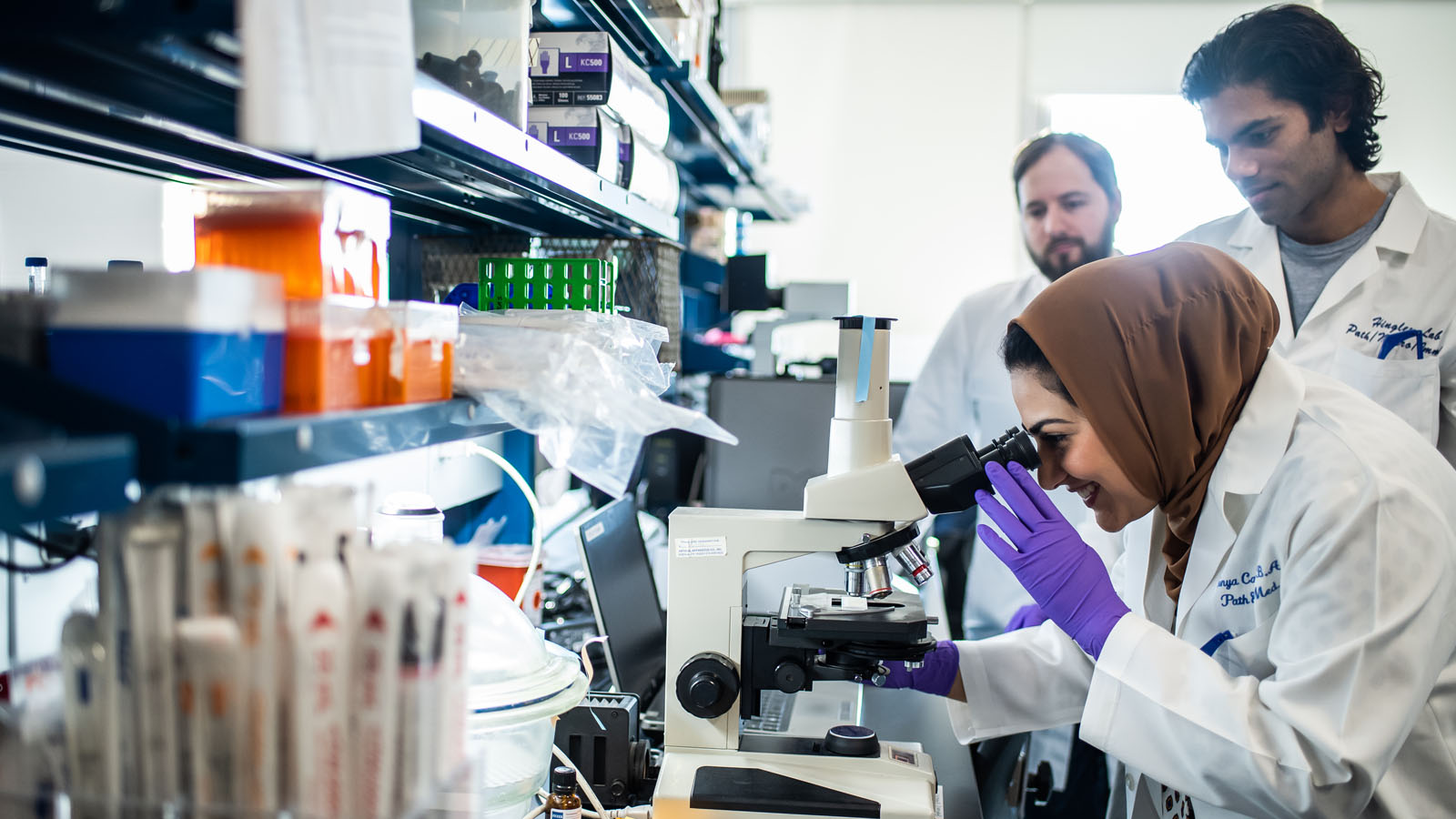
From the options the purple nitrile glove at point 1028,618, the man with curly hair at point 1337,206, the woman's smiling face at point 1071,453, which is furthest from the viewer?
the man with curly hair at point 1337,206

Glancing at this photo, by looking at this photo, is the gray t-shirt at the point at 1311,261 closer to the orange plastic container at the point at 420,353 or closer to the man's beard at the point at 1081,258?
the man's beard at the point at 1081,258

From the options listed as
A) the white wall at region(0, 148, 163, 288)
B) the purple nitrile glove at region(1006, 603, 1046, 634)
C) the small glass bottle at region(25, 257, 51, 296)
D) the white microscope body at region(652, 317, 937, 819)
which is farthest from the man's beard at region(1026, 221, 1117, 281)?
the small glass bottle at region(25, 257, 51, 296)

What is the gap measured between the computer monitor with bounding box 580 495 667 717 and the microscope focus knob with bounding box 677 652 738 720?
0.28 metres

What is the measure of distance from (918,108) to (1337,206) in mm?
3368

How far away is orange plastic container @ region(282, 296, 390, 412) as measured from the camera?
72 centimetres

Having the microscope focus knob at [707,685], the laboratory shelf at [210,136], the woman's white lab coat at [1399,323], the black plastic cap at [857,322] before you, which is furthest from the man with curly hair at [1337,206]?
the microscope focus knob at [707,685]

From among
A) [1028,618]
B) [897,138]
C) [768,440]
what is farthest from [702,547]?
[897,138]

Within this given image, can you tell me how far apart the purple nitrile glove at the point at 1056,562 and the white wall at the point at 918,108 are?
12.2 feet

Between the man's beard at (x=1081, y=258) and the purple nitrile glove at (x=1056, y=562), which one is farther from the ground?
the man's beard at (x=1081, y=258)

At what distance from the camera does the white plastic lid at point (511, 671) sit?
1.04 m

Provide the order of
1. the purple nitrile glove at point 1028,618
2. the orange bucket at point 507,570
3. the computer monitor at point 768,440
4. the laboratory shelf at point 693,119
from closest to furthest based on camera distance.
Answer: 1. the laboratory shelf at point 693,119
2. the orange bucket at point 507,570
3. the purple nitrile glove at point 1028,618
4. the computer monitor at point 768,440

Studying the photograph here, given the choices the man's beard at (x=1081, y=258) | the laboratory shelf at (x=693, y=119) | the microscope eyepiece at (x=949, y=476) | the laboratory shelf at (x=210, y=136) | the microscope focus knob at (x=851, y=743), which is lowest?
the microscope focus knob at (x=851, y=743)

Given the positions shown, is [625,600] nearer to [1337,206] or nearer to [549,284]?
[549,284]

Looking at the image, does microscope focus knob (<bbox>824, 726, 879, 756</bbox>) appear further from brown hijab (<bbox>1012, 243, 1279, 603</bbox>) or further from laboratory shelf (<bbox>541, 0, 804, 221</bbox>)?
laboratory shelf (<bbox>541, 0, 804, 221</bbox>)
